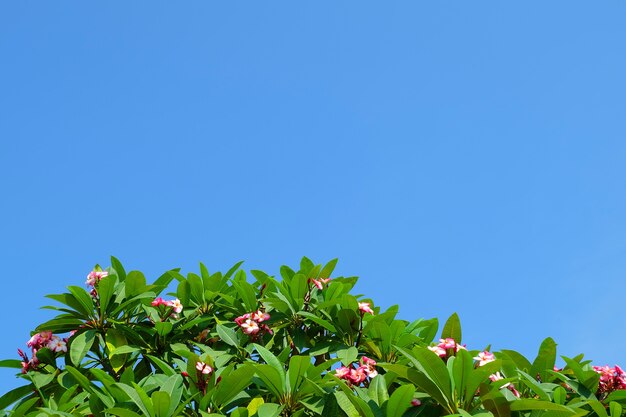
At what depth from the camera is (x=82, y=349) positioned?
3.93 metres

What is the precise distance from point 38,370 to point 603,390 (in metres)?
2.98

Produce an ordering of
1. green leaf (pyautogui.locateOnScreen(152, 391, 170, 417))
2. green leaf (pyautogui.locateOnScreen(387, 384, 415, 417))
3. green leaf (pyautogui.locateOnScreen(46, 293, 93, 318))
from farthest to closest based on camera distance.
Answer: green leaf (pyautogui.locateOnScreen(46, 293, 93, 318)) < green leaf (pyautogui.locateOnScreen(152, 391, 170, 417)) < green leaf (pyautogui.locateOnScreen(387, 384, 415, 417))

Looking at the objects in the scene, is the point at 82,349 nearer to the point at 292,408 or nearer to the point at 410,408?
the point at 292,408

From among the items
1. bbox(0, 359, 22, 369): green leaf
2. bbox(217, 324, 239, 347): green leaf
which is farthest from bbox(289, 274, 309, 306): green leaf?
bbox(0, 359, 22, 369): green leaf

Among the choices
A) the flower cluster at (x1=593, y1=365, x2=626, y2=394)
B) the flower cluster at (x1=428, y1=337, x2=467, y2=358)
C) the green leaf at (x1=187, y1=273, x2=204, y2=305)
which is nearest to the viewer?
the flower cluster at (x1=428, y1=337, x2=467, y2=358)

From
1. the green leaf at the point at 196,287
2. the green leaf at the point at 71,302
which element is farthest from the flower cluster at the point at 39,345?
the green leaf at the point at 196,287

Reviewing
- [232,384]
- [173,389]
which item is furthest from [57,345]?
[232,384]

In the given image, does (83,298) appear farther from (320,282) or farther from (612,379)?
(612,379)

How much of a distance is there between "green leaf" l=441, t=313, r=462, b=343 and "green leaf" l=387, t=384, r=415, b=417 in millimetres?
943

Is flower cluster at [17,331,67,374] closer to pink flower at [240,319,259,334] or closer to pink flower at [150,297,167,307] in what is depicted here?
pink flower at [150,297,167,307]

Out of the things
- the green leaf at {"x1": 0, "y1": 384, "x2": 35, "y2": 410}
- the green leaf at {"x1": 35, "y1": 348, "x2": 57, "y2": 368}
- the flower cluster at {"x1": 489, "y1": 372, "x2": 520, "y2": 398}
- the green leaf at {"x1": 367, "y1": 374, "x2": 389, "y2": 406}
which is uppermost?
the green leaf at {"x1": 35, "y1": 348, "x2": 57, "y2": 368}

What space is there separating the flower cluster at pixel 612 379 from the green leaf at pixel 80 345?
267 cm

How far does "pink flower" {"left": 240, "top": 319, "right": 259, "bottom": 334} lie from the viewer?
3850 mm

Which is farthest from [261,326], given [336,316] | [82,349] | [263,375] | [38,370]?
[38,370]
